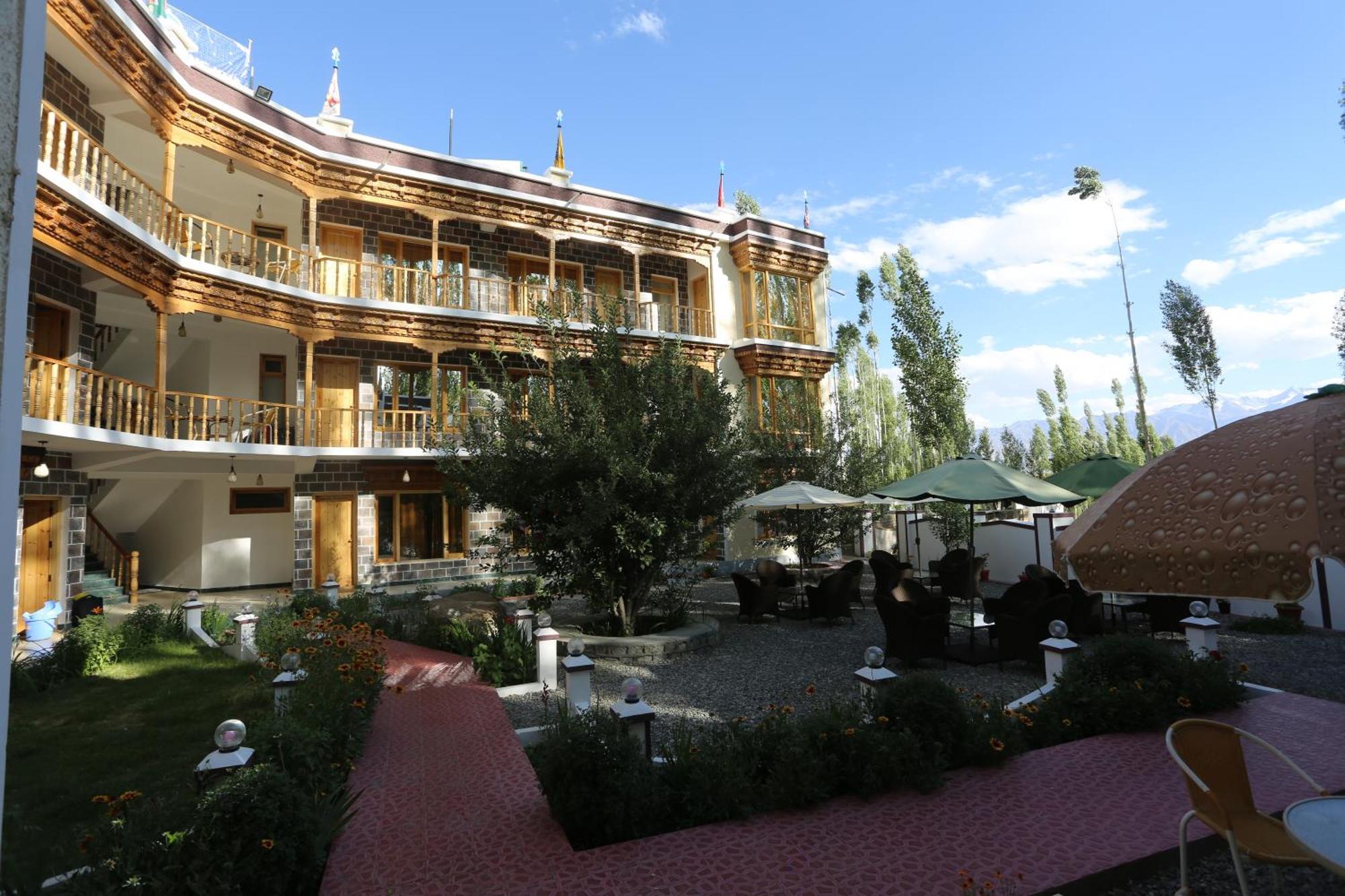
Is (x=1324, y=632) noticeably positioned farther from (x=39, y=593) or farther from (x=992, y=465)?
(x=39, y=593)

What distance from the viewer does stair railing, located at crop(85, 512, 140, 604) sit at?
14.4m

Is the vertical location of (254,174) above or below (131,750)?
above

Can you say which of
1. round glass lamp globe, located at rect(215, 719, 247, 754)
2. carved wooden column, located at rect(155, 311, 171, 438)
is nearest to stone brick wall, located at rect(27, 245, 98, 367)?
carved wooden column, located at rect(155, 311, 171, 438)

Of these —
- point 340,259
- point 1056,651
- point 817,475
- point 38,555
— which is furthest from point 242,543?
point 1056,651

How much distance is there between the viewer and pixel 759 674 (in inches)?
317

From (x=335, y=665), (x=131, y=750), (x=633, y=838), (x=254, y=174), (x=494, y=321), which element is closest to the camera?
(x=633, y=838)

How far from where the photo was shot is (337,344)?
1606 cm

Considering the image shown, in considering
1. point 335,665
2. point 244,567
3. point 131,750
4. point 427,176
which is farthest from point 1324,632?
point 244,567

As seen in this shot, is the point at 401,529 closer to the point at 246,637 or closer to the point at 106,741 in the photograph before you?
the point at 246,637

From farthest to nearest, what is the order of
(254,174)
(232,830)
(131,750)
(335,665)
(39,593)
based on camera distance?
(254,174), (39,593), (335,665), (131,750), (232,830)

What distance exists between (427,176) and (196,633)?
11214mm

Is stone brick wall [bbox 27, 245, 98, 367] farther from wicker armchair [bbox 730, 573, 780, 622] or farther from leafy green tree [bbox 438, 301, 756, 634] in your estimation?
wicker armchair [bbox 730, 573, 780, 622]

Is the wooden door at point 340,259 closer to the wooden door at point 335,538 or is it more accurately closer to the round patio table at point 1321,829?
the wooden door at point 335,538

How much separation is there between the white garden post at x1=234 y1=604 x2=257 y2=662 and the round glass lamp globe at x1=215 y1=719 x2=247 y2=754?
230 inches
